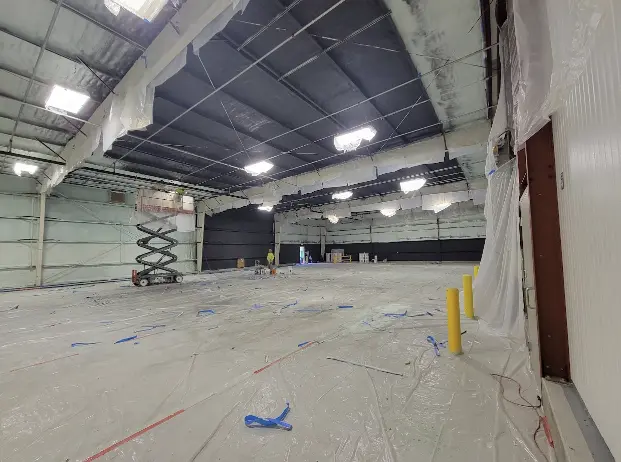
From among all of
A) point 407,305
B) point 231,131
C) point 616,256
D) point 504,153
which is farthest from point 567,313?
point 231,131

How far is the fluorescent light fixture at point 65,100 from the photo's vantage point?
462cm

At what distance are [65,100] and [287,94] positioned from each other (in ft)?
14.0

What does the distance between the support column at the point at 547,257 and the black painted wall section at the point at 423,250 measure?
1926 centimetres

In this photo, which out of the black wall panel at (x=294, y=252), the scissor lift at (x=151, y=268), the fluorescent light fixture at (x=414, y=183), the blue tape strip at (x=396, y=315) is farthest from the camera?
the black wall panel at (x=294, y=252)

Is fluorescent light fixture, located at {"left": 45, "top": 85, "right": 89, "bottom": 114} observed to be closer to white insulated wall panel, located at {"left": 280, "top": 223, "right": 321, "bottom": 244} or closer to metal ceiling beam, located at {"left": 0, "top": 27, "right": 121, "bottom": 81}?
metal ceiling beam, located at {"left": 0, "top": 27, "right": 121, "bottom": 81}

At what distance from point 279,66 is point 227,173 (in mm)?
6275

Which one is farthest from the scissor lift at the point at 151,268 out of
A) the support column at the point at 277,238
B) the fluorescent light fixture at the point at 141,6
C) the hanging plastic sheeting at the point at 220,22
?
the support column at the point at 277,238

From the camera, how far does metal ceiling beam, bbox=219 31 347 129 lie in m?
3.82

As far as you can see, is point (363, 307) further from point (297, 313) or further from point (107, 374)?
point (107, 374)

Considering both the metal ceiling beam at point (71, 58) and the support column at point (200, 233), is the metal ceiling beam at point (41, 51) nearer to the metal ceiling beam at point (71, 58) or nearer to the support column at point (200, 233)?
the metal ceiling beam at point (71, 58)

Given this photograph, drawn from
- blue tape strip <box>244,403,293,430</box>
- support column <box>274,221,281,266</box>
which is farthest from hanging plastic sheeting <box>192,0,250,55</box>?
support column <box>274,221,281,266</box>

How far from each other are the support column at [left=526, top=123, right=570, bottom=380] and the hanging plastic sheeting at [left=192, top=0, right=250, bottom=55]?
3049 mm

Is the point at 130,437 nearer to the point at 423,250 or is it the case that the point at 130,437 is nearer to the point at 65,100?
the point at 65,100

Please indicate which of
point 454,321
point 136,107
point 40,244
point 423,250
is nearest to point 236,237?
point 40,244
